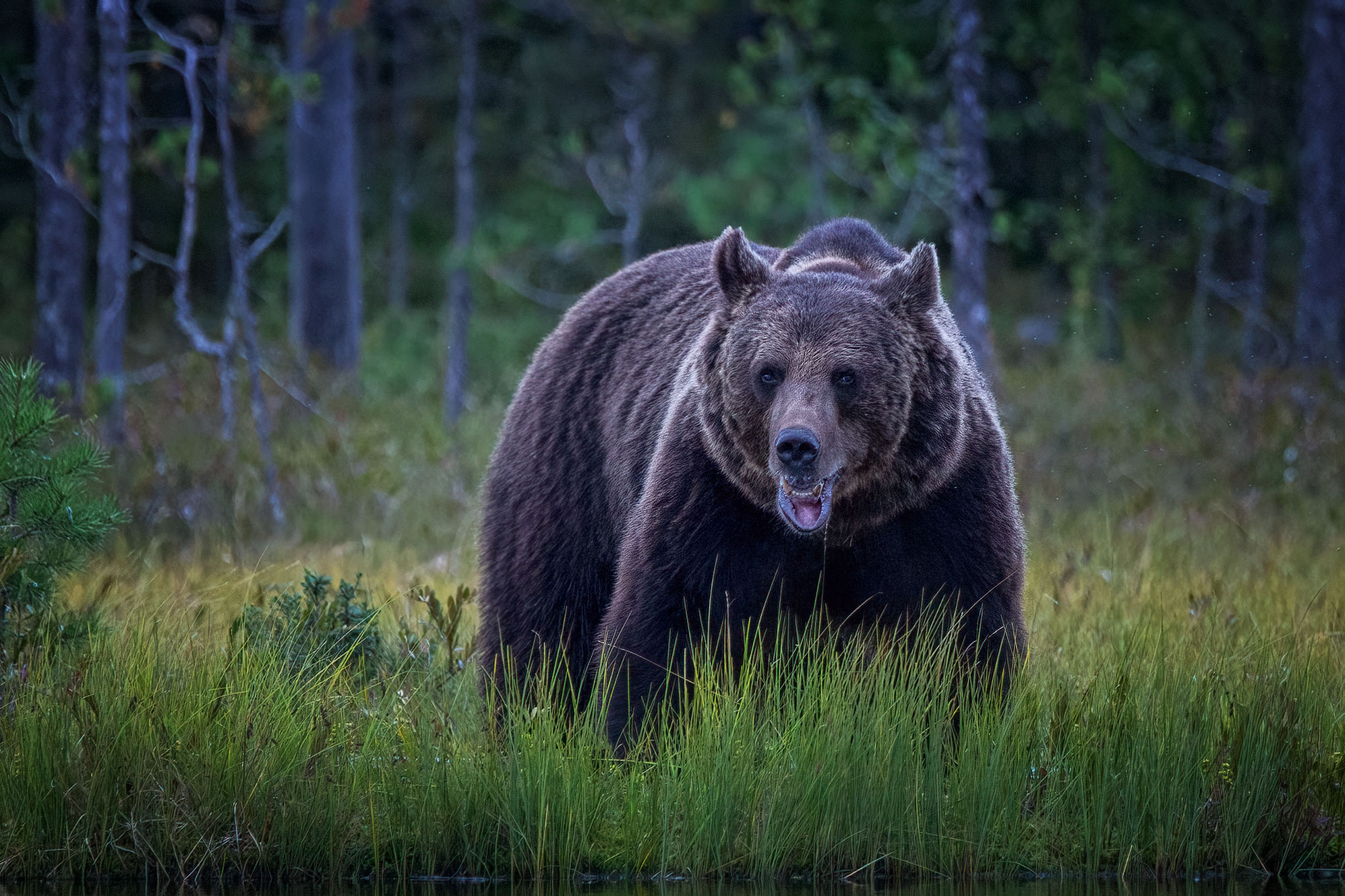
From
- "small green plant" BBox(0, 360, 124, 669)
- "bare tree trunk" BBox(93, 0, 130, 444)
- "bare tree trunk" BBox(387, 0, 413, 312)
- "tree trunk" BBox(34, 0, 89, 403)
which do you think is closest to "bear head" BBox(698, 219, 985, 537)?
"small green plant" BBox(0, 360, 124, 669)

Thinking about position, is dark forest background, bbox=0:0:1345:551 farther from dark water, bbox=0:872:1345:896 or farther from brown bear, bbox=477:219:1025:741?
brown bear, bbox=477:219:1025:741

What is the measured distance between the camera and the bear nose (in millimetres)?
4195

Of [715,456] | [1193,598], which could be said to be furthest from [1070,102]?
[715,456]

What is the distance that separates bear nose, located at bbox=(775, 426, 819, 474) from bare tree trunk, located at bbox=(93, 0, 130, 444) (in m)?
6.41

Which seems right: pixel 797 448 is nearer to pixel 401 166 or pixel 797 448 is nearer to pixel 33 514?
pixel 33 514

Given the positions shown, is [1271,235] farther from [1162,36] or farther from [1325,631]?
[1325,631]

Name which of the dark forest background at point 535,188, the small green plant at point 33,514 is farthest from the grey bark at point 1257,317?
the small green plant at point 33,514

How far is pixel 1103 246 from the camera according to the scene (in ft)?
63.0

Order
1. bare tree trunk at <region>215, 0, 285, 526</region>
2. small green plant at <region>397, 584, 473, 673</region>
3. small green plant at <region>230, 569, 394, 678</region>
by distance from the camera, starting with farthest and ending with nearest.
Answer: bare tree trunk at <region>215, 0, 285, 526</region>, small green plant at <region>397, 584, 473, 673</region>, small green plant at <region>230, 569, 394, 678</region>

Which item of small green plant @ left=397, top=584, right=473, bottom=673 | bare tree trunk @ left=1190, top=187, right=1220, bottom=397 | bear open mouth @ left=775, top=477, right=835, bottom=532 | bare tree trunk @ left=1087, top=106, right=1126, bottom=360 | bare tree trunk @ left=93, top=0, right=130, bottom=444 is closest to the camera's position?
bear open mouth @ left=775, top=477, right=835, bottom=532

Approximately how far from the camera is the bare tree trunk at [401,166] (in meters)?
26.8

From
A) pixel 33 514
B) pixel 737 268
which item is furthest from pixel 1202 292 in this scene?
pixel 33 514

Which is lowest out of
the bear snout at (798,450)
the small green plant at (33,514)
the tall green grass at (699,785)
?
the tall green grass at (699,785)

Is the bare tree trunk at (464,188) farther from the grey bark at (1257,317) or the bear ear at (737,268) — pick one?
the bear ear at (737,268)
